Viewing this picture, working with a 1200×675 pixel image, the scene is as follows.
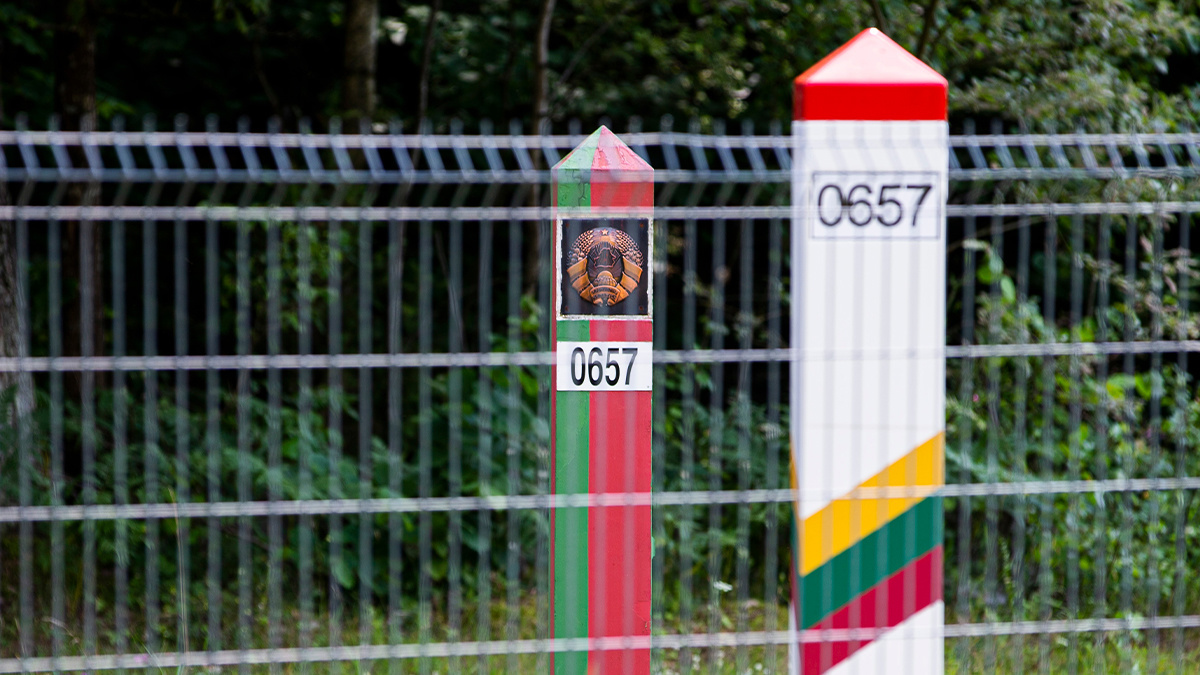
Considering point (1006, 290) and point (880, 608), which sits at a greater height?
point (1006, 290)

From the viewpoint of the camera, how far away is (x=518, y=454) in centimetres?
488

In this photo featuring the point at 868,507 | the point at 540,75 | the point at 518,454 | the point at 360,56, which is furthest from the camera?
the point at 540,75

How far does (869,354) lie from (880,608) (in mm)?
624

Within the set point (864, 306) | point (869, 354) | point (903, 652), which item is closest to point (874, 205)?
point (864, 306)

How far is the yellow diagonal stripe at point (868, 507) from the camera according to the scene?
111 inches

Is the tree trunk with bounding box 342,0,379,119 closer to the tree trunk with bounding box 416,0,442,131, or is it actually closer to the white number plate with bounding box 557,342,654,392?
the tree trunk with bounding box 416,0,442,131

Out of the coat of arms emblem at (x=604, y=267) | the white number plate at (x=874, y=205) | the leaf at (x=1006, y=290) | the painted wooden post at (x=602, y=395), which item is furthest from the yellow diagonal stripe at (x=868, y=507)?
the leaf at (x=1006, y=290)

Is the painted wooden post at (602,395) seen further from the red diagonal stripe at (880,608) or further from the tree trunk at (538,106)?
the tree trunk at (538,106)

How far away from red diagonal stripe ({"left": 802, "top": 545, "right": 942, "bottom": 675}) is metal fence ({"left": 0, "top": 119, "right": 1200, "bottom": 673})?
0.55 ft

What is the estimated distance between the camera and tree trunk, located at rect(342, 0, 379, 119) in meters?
6.63

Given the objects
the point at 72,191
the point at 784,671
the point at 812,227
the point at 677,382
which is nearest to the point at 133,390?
the point at 72,191

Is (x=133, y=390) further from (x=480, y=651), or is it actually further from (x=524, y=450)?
(x=480, y=651)

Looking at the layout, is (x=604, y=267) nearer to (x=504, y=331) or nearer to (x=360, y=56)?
(x=360, y=56)

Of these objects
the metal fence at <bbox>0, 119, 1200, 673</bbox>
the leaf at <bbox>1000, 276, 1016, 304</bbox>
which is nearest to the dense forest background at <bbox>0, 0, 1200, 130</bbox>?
the metal fence at <bbox>0, 119, 1200, 673</bbox>
